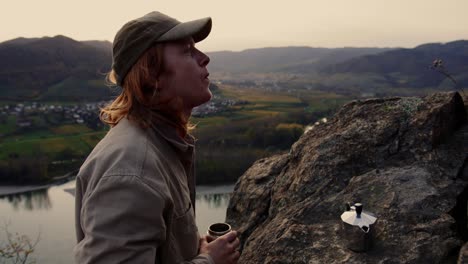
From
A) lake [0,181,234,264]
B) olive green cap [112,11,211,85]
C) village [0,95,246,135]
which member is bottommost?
lake [0,181,234,264]

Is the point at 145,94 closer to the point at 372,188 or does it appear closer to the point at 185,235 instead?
the point at 185,235

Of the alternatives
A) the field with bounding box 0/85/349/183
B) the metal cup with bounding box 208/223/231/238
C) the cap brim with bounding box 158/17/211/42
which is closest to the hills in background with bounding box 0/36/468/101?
the field with bounding box 0/85/349/183

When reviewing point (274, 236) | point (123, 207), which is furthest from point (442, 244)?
point (123, 207)

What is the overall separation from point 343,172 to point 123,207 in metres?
2.43

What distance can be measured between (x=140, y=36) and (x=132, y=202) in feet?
2.60

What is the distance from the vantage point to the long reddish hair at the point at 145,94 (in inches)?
77.4

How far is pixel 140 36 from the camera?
196 cm

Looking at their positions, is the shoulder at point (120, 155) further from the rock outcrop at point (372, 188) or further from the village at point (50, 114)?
the village at point (50, 114)

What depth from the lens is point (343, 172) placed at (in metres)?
3.61

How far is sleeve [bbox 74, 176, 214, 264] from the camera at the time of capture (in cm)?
157

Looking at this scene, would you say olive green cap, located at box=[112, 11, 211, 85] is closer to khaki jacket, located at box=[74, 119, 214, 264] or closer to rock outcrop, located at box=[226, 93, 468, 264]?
khaki jacket, located at box=[74, 119, 214, 264]

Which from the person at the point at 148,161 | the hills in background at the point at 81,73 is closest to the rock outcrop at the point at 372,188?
the person at the point at 148,161

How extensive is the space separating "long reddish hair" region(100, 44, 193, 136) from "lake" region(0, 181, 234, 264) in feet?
74.1

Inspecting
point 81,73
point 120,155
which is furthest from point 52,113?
point 120,155
